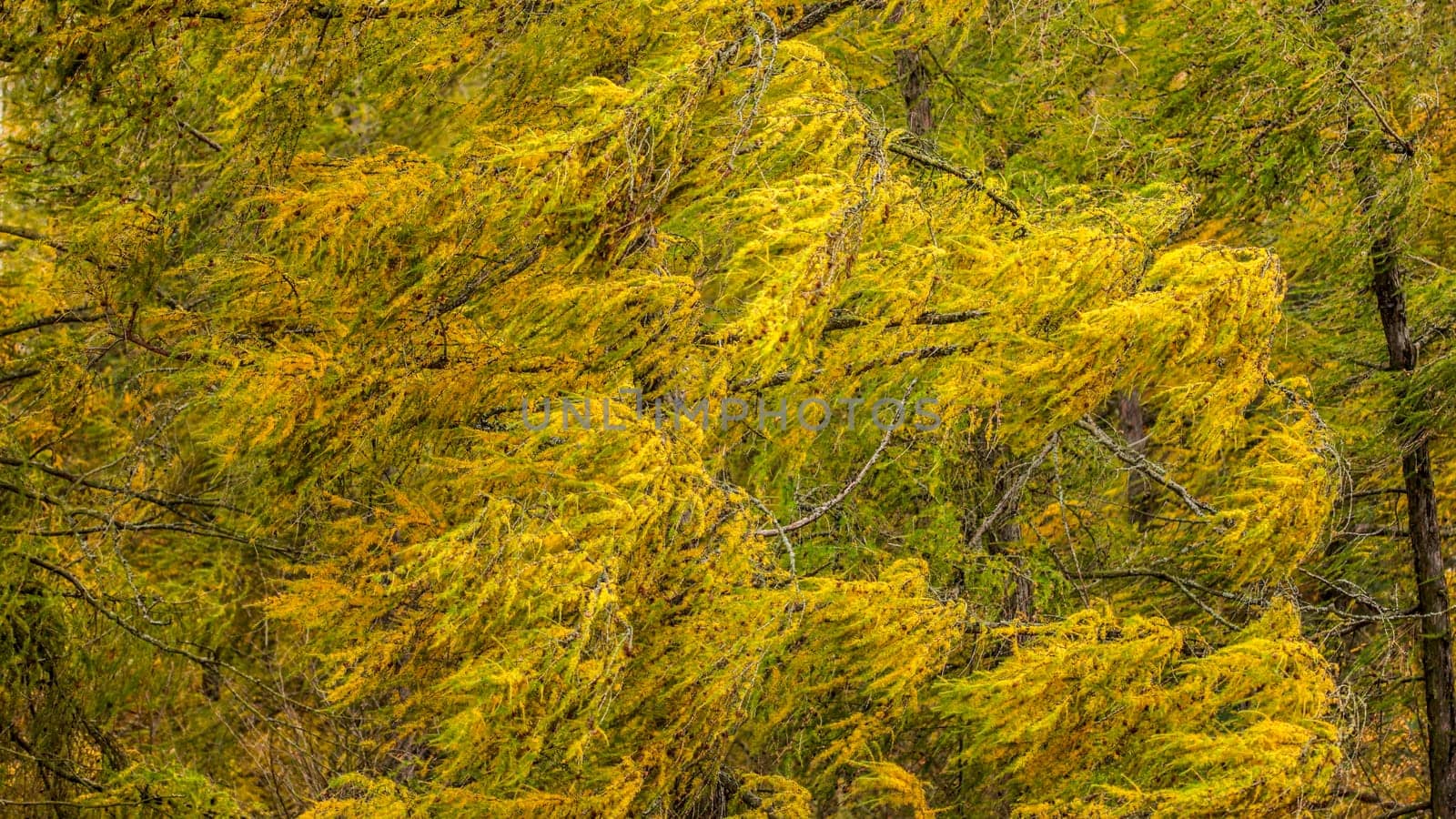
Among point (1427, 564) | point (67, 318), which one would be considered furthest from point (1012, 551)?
point (67, 318)

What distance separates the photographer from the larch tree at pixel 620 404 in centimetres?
399

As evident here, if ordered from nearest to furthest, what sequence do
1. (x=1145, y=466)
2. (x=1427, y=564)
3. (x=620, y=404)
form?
(x=620, y=404), (x=1145, y=466), (x=1427, y=564)

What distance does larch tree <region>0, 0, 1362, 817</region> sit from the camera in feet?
13.1

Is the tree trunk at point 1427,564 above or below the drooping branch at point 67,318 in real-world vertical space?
below

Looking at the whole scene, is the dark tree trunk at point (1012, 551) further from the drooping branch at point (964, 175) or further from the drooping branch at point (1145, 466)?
the drooping branch at point (964, 175)

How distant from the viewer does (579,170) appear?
13.0ft

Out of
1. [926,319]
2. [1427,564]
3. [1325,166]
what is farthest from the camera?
[1427,564]

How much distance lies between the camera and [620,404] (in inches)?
163

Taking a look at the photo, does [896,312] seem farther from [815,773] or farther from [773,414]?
[815,773]

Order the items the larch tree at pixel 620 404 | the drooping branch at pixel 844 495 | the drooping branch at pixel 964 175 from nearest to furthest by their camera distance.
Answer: the larch tree at pixel 620 404 < the drooping branch at pixel 844 495 < the drooping branch at pixel 964 175

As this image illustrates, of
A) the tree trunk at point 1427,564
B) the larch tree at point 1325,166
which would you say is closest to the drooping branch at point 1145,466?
the larch tree at point 1325,166

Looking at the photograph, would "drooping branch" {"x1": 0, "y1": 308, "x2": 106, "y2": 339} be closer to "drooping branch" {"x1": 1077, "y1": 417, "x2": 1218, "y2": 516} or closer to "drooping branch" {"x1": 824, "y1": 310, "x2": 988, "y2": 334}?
"drooping branch" {"x1": 824, "y1": 310, "x2": 988, "y2": 334}

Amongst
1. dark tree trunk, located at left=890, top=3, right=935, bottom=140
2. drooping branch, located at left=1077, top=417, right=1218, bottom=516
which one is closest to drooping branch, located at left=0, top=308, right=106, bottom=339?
dark tree trunk, located at left=890, top=3, right=935, bottom=140

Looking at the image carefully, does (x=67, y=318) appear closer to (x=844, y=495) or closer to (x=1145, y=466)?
(x=844, y=495)
